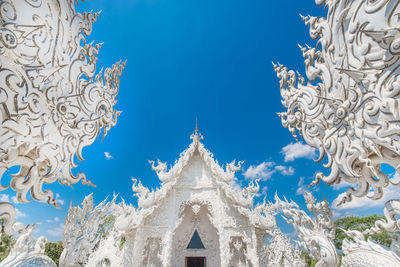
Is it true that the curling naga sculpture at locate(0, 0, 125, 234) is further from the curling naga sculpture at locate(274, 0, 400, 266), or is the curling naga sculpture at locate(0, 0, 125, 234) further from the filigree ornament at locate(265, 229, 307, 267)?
the filigree ornament at locate(265, 229, 307, 267)

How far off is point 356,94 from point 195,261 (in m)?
8.36

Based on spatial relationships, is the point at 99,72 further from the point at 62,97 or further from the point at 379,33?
the point at 379,33

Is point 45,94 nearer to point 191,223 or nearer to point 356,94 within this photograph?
point 356,94

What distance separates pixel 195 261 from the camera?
830cm

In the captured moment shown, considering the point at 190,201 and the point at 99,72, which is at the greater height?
the point at 99,72

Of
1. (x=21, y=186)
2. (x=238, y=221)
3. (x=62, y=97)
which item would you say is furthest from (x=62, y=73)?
(x=238, y=221)

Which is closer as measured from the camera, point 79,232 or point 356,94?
point 356,94

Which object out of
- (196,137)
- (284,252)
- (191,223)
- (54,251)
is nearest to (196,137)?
(196,137)

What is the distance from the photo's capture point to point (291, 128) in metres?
5.02

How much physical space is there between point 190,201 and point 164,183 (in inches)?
50.1

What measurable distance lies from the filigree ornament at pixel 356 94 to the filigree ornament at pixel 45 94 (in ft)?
16.1

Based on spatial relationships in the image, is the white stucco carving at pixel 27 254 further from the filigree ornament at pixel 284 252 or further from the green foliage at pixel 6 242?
the filigree ornament at pixel 284 252

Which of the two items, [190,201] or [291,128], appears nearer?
[291,128]

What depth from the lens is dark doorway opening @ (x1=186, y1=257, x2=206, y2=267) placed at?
325 inches
